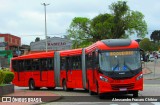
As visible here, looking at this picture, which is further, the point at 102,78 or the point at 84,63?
the point at 84,63

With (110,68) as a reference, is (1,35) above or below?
above

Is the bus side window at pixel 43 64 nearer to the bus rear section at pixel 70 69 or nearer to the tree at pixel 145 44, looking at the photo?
the bus rear section at pixel 70 69

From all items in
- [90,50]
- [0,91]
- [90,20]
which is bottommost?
[0,91]

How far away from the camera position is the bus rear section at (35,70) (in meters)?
32.3

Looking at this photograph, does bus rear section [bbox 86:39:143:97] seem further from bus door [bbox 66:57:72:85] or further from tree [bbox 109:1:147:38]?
tree [bbox 109:1:147:38]

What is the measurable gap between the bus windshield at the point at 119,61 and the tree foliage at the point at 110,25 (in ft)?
215

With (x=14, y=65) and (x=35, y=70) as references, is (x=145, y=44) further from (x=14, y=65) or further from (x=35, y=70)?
(x=35, y=70)

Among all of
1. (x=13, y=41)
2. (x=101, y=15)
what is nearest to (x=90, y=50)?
(x=101, y=15)

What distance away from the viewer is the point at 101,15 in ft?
313

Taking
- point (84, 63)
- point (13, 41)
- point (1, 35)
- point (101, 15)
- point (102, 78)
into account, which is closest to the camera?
point (102, 78)

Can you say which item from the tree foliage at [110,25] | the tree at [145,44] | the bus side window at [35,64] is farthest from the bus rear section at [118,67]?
the tree at [145,44]

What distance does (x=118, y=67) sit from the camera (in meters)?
21.5

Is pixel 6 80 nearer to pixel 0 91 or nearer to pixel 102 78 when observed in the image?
pixel 0 91

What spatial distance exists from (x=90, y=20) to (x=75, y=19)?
431cm
